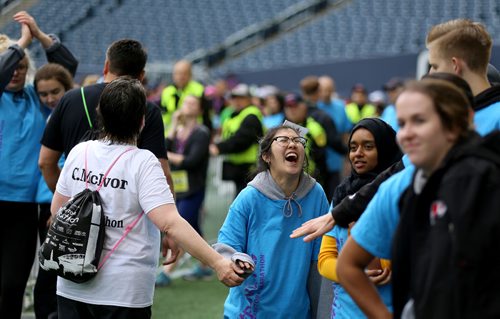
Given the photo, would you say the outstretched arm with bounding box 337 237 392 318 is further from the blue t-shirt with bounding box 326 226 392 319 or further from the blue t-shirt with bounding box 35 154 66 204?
the blue t-shirt with bounding box 35 154 66 204

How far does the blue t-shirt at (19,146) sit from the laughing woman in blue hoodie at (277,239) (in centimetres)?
174

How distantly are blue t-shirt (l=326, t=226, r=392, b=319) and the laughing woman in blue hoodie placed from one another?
1.52 feet

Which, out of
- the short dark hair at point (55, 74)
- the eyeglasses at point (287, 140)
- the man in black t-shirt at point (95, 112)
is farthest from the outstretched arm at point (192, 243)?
the short dark hair at point (55, 74)

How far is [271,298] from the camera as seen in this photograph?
444 centimetres

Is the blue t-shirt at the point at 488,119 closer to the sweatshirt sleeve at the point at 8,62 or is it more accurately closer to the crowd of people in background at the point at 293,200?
the crowd of people in background at the point at 293,200

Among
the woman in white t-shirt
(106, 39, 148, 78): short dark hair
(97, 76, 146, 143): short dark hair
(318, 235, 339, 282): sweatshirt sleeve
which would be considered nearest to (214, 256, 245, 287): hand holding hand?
the woman in white t-shirt

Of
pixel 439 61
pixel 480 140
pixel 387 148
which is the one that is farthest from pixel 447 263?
pixel 387 148

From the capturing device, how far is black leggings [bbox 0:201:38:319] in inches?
219

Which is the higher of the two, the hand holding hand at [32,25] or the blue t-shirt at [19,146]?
the hand holding hand at [32,25]

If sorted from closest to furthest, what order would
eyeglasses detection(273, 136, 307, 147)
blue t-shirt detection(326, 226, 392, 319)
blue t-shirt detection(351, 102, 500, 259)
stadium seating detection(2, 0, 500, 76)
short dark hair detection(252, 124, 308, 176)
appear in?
blue t-shirt detection(351, 102, 500, 259), blue t-shirt detection(326, 226, 392, 319), eyeglasses detection(273, 136, 307, 147), short dark hair detection(252, 124, 308, 176), stadium seating detection(2, 0, 500, 76)

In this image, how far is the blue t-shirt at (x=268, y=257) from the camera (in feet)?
14.6

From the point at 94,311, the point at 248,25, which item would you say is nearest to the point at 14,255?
the point at 94,311

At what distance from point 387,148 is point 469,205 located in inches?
70.0

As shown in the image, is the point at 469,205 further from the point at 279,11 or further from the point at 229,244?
the point at 279,11
